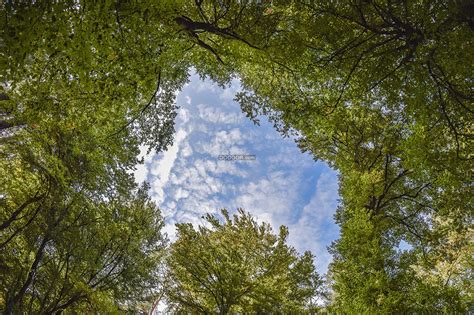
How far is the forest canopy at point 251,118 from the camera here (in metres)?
4.41

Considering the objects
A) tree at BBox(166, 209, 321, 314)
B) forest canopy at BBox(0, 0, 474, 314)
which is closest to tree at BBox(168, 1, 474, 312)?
forest canopy at BBox(0, 0, 474, 314)

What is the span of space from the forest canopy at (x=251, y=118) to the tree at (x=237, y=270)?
6cm

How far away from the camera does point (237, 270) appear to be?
11.6 metres

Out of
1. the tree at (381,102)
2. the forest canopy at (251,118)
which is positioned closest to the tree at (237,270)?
the forest canopy at (251,118)

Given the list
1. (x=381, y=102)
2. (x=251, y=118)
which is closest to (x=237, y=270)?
(x=251, y=118)

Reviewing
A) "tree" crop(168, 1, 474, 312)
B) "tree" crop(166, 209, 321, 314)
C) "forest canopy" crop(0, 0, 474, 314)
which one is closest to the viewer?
"forest canopy" crop(0, 0, 474, 314)

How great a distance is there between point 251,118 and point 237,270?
248 inches

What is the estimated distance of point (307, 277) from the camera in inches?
530

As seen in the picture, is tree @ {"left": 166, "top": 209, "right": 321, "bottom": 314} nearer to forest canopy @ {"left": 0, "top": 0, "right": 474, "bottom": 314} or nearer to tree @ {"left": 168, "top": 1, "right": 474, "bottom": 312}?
forest canopy @ {"left": 0, "top": 0, "right": 474, "bottom": 314}

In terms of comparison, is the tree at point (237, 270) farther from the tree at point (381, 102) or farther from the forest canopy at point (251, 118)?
the tree at point (381, 102)

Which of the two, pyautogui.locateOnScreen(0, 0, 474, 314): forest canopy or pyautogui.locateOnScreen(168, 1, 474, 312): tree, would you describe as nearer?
pyautogui.locateOnScreen(0, 0, 474, 314): forest canopy

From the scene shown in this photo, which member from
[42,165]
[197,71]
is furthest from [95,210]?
[197,71]

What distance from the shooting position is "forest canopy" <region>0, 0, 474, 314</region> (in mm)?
4414

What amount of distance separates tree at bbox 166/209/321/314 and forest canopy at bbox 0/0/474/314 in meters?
0.06
